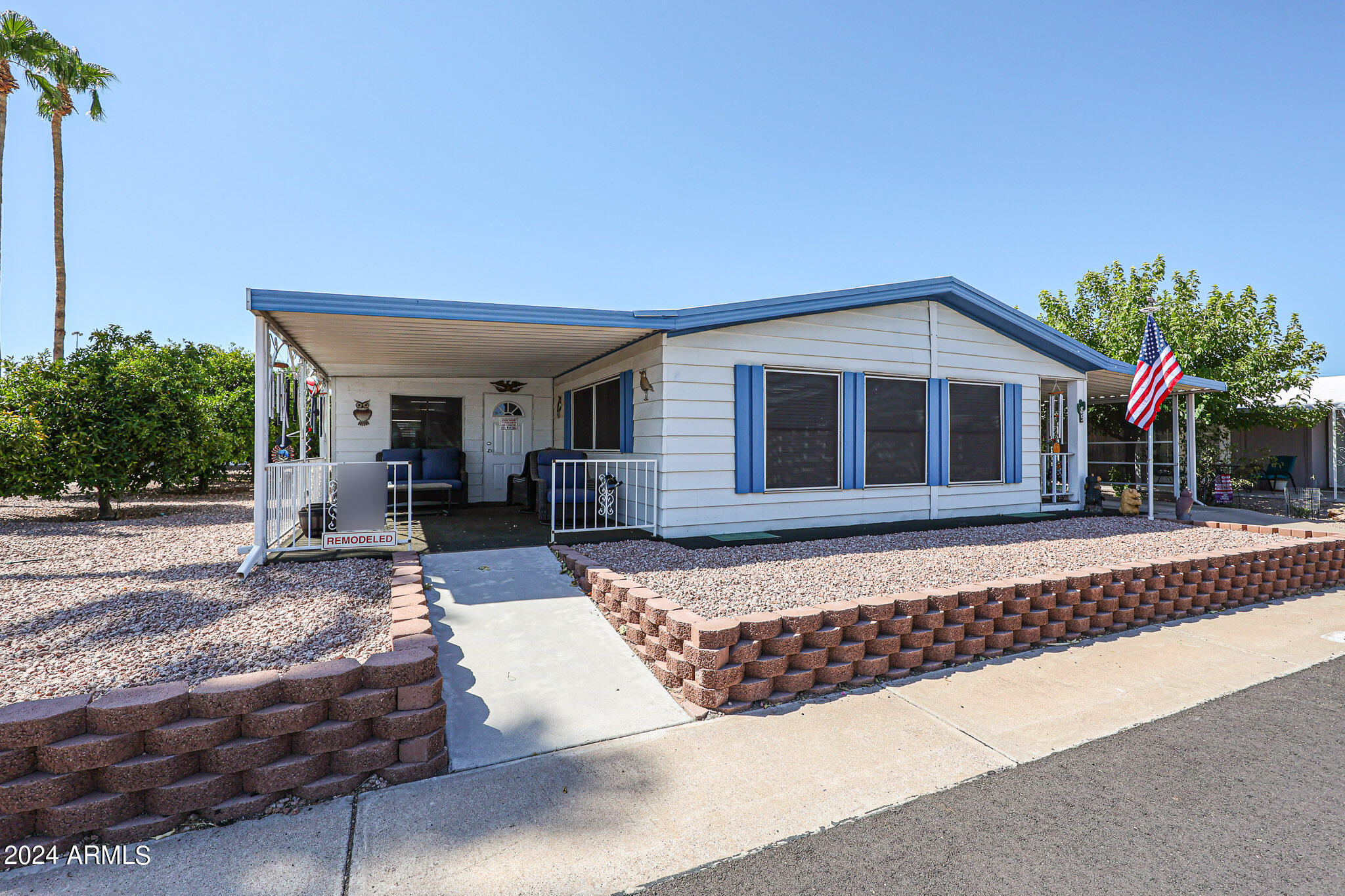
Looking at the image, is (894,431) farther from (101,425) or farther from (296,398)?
(101,425)

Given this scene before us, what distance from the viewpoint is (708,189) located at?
11.9 metres

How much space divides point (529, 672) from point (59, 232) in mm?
18794

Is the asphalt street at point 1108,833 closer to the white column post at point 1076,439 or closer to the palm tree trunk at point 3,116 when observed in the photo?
the white column post at point 1076,439

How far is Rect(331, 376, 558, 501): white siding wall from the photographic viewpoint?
9.67m

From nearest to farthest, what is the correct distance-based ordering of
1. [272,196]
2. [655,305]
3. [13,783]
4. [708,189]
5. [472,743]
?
[13,783] < [472,743] < [655,305] < [272,196] < [708,189]

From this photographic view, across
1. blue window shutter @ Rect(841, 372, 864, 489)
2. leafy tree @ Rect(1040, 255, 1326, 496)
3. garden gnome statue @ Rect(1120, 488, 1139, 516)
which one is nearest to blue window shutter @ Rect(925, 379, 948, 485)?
blue window shutter @ Rect(841, 372, 864, 489)

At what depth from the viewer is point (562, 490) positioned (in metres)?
6.86

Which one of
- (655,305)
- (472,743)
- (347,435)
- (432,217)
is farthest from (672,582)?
(432,217)

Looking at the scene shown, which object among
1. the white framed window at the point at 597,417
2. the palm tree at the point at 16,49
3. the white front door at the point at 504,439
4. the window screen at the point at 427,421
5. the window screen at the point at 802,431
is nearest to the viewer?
the window screen at the point at 802,431

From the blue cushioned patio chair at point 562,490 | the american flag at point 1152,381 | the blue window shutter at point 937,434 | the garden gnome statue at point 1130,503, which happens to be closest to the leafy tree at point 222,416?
the blue cushioned patio chair at point 562,490

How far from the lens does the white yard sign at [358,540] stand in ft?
16.8

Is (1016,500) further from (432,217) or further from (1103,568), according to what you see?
(432,217)

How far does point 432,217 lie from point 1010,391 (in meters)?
9.97

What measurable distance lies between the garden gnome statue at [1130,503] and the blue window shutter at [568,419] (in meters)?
8.36
